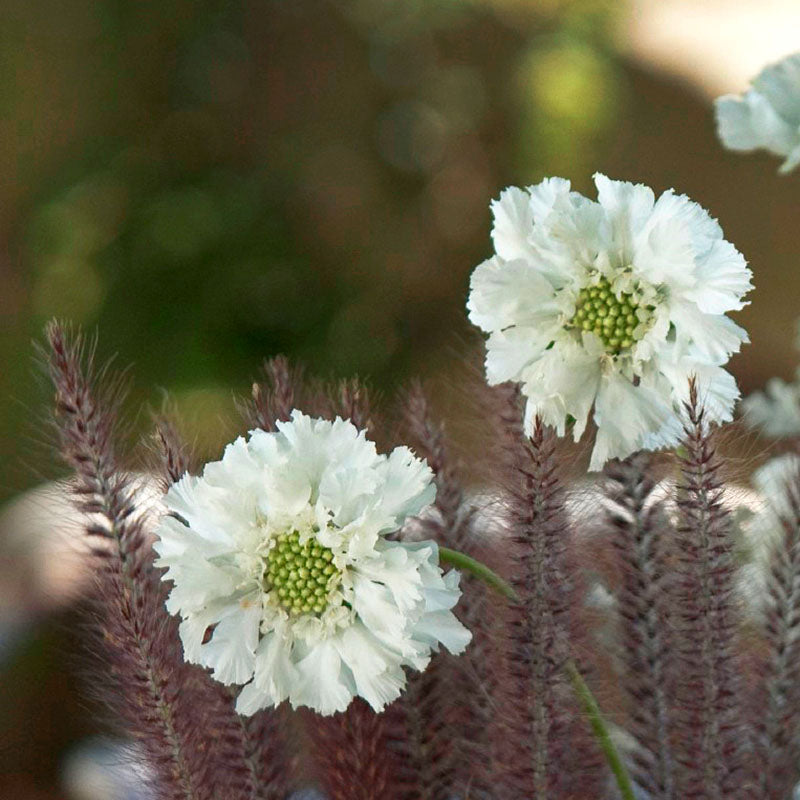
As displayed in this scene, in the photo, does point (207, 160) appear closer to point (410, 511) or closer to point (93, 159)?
point (93, 159)

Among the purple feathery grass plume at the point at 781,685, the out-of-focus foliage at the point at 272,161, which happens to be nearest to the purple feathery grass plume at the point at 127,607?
the purple feathery grass plume at the point at 781,685

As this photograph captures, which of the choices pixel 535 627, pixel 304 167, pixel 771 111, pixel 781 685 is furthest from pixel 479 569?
pixel 304 167

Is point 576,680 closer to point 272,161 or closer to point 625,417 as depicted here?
point 625,417

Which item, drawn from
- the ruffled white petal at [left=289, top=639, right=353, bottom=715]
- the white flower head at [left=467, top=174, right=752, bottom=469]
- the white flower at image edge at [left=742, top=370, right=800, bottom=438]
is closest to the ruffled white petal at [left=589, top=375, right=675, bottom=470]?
the white flower head at [left=467, top=174, right=752, bottom=469]

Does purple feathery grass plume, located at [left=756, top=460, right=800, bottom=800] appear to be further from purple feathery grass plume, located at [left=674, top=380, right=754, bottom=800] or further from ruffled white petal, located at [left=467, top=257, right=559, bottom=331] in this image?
ruffled white petal, located at [left=467, top=257, right=559, bottom=331]

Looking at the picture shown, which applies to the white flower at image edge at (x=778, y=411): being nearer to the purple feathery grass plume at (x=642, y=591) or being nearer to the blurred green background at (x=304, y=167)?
the purple feathery grass plume at (x=642, y=591)

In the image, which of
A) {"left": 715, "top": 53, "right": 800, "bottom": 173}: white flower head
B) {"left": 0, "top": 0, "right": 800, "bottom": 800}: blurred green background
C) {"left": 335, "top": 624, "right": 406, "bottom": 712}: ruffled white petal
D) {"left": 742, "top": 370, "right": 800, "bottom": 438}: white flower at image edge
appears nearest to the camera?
{"left": 335, "top": 624, "right": 406, "bottom": 712}: ruffled white petal

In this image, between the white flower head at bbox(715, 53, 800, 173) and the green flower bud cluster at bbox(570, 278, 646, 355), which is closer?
the green flower bud cluster at bbox(570, 278, 646, 355)
